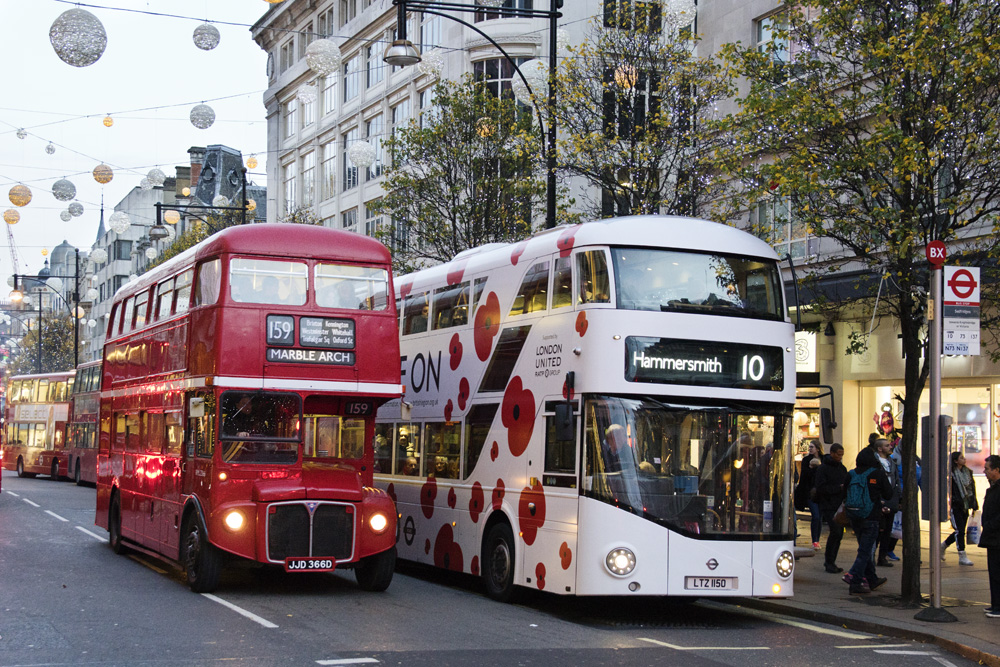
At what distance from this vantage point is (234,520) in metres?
13.7

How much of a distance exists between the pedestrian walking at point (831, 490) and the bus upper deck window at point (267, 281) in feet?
26.8

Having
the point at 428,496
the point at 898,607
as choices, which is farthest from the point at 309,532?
the point at 898,607

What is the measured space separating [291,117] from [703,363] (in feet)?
176

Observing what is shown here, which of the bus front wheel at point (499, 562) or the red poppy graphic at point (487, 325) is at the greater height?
the red poppy graphic at point (487, 325)

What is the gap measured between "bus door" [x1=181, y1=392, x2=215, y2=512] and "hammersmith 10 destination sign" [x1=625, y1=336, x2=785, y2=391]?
16.3ft

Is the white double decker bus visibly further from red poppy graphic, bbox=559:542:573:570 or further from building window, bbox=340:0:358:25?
building window, bbox=340:0:358:25

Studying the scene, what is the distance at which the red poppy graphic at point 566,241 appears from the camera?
1327 cm

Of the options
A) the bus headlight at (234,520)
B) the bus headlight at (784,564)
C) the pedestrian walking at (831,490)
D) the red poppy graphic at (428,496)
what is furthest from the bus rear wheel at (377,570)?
the pedestrian walking at (831,490)

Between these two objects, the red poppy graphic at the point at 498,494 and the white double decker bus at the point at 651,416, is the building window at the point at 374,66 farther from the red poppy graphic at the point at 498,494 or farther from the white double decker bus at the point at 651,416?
the white double decker bus at the point at 651,416

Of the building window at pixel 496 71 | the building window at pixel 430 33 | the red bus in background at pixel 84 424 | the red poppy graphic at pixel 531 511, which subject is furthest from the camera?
the building window at pixel 430 33

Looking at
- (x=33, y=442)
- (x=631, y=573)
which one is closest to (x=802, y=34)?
(x=631, y=573)

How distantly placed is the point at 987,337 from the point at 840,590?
7.99 m

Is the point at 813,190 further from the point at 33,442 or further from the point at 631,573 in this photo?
the point at 33,442

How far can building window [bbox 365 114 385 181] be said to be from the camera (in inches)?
1993
